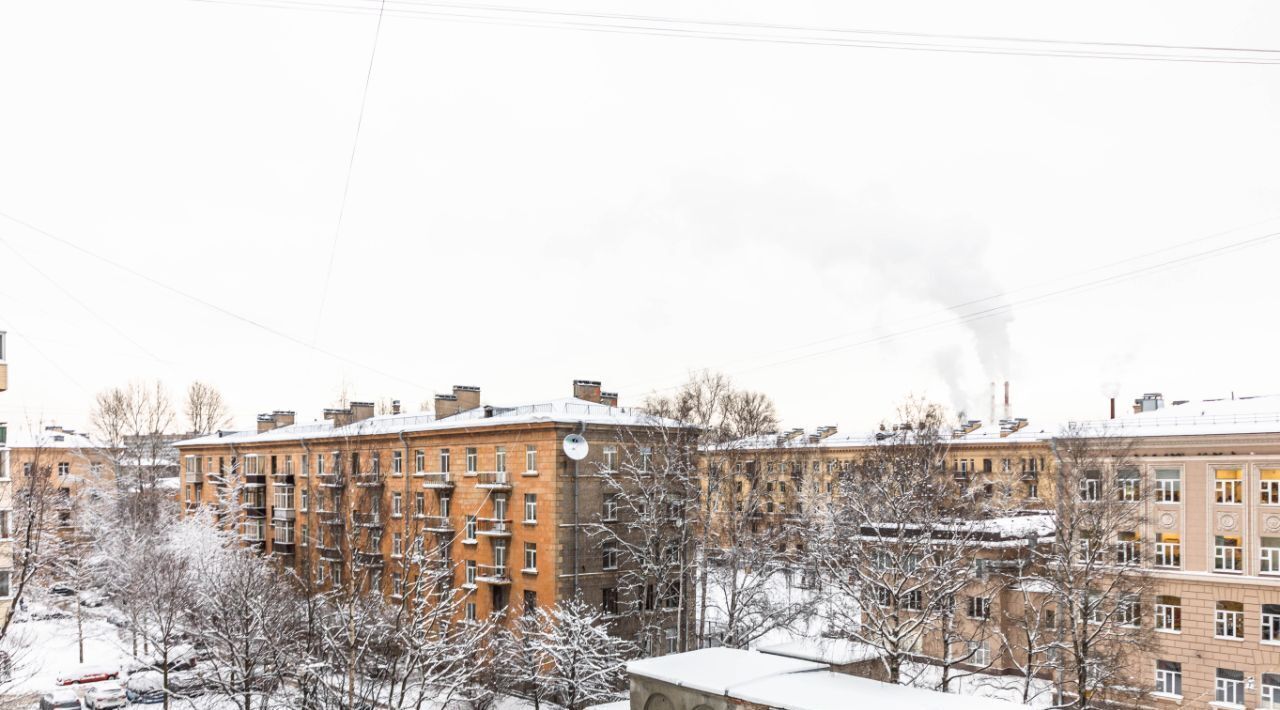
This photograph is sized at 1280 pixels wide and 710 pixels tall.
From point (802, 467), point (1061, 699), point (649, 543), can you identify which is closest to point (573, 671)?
point (649, 543)

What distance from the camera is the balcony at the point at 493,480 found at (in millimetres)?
37906

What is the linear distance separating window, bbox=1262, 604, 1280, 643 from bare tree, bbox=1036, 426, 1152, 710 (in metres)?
4.05

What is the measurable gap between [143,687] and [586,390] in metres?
23.1

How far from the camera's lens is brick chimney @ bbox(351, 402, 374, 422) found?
52.7 meters

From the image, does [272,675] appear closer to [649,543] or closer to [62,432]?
[649,543]

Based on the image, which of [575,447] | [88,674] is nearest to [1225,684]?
[575,447]

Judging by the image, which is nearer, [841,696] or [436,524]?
[841,696]

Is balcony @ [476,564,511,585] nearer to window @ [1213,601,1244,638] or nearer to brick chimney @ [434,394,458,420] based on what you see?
brick chimney @ [434,394,458,420]

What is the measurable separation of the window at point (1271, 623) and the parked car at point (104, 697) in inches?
1828

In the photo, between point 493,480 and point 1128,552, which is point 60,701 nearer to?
point 493,480

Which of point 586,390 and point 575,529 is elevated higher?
point 586,390

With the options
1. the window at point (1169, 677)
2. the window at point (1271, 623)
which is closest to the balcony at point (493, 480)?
the window at point (1169, 677)

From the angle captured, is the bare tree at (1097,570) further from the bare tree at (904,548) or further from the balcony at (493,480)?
the balcony at (493,480)

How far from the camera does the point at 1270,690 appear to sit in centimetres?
3394
